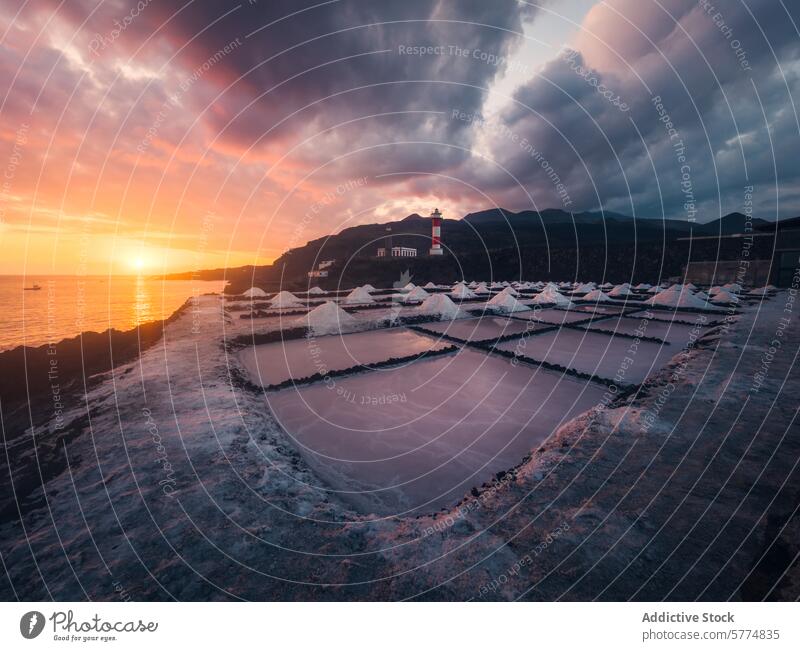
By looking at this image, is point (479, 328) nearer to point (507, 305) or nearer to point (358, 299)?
point (507, 305)

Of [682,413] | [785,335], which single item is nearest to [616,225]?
[785,335]

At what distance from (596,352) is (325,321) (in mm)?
16843

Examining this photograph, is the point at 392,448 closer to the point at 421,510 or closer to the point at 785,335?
the point at 421,510

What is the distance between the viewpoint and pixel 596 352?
1634 centimetres

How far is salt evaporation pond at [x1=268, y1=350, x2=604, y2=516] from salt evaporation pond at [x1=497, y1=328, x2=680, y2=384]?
220 cm

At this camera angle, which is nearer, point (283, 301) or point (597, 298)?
point (283, 301)

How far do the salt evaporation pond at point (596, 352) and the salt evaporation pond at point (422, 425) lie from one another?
220 cm

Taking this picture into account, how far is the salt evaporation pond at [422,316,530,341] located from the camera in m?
20.5

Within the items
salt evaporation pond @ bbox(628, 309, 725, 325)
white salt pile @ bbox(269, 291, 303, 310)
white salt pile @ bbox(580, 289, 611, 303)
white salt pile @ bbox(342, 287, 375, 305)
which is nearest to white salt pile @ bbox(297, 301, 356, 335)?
white salt pile @ bbox(269, 291, 303, 310)

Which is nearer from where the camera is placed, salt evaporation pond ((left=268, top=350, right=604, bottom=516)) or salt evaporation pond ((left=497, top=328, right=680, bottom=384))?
salt evaporation pond ((left=268, top=350, right=604, bottom=516))

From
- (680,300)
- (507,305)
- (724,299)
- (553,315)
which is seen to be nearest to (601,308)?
(680,300)

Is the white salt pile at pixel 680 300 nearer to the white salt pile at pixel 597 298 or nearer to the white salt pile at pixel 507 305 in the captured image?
the white salt pile at pixel 597 298

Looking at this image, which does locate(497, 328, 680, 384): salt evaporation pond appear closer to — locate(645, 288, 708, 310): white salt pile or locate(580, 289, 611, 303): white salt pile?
locate(645, 288, 708, 310): white salt pile

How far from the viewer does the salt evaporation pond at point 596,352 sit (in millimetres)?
13367
